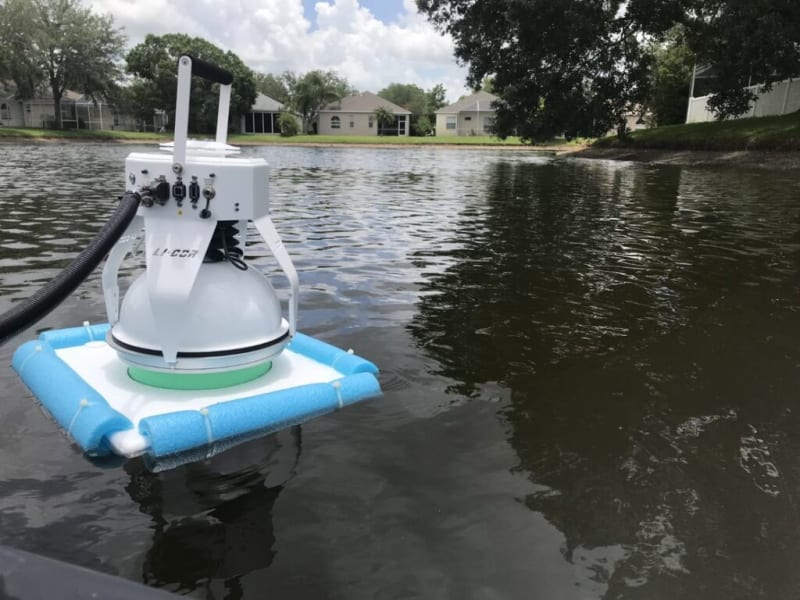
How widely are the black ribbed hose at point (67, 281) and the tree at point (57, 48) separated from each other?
2783 inches

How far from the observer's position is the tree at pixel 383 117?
281 ft

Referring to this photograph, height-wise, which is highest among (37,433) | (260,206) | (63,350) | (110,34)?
(110,34)

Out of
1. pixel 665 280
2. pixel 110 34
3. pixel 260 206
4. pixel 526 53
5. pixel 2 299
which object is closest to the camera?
pixel 260 206

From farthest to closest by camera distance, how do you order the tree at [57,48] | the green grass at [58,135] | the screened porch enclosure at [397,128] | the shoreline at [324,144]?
1. the screened porch enclosure at [397,128]
2. the tree at [57,48]
3. the green grass at [58,135]
4. the shoreline at [324,144]

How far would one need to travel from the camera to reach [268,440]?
3.57 meters

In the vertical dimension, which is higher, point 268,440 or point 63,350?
point 63,350

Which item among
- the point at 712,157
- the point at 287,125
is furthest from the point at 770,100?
the point at 287,125

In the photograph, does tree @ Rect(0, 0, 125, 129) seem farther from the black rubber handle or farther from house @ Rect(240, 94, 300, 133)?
the black rubber handle

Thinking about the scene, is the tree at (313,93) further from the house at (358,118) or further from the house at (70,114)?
the house at (70,114)

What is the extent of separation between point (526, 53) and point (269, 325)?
33.3 metres

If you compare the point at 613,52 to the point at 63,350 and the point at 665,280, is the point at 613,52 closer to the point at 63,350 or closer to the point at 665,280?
the point at 665,280

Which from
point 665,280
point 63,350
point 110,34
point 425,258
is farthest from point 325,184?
point 110,34

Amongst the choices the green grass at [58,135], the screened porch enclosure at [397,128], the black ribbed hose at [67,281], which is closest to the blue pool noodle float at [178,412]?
the black ribbed hose at [67,281]

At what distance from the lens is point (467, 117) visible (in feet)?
286
